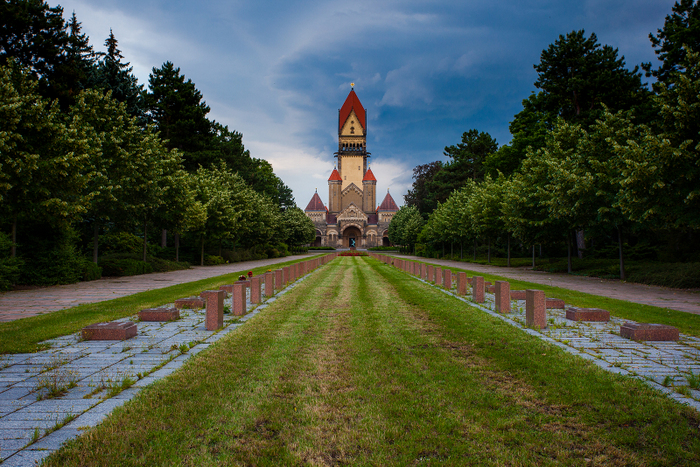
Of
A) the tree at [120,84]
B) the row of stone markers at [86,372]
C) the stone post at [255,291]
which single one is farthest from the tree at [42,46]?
the row of stone markers at [86,372]

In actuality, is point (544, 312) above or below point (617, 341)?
above

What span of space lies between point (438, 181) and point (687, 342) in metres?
59.1

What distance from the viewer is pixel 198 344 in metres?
6.40

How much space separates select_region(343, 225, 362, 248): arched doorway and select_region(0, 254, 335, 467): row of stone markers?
3650 inches

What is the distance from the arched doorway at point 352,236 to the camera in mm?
101494

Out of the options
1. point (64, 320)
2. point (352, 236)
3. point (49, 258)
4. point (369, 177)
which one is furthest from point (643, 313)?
point (369, 177)

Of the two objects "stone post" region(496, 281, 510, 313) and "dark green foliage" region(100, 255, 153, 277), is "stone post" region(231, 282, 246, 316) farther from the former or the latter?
"dark green foliage" region(100, 255, 153, 277)

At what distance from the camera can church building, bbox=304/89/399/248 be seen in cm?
10325

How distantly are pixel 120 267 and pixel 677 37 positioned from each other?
33835 millimetres

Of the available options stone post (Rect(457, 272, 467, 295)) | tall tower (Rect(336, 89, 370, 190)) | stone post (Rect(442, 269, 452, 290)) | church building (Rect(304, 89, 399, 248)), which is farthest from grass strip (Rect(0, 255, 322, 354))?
tall tower (Rect(336, 89, 370, 190))

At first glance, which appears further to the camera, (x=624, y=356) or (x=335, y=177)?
(x=335, y=177)

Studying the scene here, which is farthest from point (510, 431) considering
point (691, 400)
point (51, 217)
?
point (51, 217)

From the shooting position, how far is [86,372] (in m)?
4.89

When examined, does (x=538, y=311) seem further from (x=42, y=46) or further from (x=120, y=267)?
(x=42, y=46)
